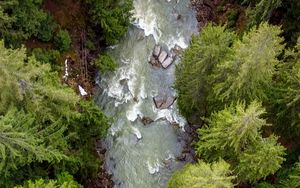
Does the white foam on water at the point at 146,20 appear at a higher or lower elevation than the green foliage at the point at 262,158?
higher

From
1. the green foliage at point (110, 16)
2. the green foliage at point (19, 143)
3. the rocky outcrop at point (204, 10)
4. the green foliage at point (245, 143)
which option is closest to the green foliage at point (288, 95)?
the green foliage at point (245, 143)

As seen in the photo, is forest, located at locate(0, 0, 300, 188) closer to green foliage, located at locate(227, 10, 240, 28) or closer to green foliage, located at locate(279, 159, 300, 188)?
green foliage, located at locate(279, 159, 300, 188)

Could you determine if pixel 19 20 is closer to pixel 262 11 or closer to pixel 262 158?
pixel 262 11

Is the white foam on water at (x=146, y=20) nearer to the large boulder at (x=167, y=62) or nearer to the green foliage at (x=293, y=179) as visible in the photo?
the large boulder at (x=167, y=62)

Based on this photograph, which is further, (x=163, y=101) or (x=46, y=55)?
(x=163, y=101)

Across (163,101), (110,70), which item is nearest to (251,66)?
(163,101)

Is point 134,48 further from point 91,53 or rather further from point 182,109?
point 182,109
